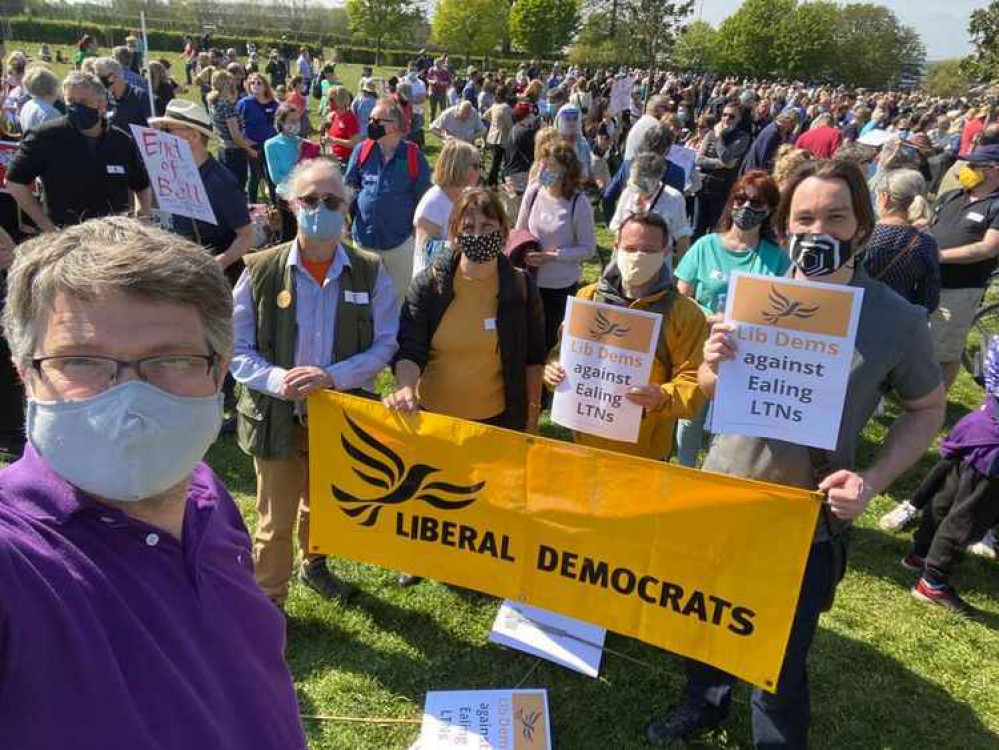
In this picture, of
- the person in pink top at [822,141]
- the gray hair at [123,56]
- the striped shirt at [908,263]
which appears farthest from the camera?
the gray hair at [123,56]

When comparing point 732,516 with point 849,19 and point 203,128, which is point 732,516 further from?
point 849,19

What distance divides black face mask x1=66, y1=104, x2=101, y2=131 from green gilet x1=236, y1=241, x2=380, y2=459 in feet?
9.89

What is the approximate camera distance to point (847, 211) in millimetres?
2301

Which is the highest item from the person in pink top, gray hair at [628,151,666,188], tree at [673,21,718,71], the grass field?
tree at [673,21,718,71]

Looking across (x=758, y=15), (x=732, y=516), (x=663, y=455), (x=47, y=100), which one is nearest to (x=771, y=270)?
(x=663, y=455)

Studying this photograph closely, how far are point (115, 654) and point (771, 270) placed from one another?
401 cm

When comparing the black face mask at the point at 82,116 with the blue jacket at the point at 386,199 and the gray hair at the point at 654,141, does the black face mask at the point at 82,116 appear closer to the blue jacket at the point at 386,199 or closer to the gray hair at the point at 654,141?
the blue jacket at the point at 386,199

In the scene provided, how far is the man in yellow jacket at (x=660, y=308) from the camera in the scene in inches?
127

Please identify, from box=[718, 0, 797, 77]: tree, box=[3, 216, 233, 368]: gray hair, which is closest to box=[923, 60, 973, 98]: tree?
box=[718, 0, 797, 77]: tree

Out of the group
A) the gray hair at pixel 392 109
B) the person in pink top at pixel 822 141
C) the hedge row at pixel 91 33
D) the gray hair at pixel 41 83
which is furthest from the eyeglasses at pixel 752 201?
the hedge row at pixel 91 33

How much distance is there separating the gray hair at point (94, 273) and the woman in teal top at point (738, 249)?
351 cm

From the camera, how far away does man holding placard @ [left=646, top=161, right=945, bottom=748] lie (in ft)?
7.51

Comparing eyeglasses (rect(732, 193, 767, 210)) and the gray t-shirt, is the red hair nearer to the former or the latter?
eyeglasses (rect(732, 193, 767, 210))

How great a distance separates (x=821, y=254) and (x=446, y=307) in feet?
6.06
